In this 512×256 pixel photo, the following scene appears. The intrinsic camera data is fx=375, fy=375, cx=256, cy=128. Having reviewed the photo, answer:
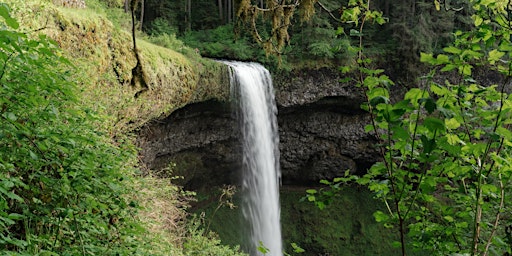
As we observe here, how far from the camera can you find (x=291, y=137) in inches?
719

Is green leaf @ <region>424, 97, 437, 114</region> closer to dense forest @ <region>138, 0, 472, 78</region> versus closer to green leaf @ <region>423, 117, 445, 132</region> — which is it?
green leaf @ <region>423, 117, 445, 132</region>

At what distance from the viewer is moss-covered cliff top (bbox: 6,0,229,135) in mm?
5586

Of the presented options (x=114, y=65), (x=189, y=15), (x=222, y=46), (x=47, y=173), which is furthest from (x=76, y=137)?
(x=189, y=15)

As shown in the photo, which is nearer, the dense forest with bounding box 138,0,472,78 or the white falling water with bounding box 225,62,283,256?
the white falling water with bounding box 225,62,283,256

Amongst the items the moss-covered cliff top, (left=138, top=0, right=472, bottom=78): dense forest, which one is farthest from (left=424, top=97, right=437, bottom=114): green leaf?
(left=138, top=0, right=472, bottom=78): dense forest

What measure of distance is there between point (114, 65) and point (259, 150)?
25.3 feet

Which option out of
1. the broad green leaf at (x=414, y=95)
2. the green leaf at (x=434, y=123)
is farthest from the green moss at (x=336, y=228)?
the green leaf at (x=434, y=123)

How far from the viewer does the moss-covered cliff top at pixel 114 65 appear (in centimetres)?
559

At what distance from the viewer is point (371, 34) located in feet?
61.3

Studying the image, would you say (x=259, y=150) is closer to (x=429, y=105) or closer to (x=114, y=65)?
(x=114, y=65)

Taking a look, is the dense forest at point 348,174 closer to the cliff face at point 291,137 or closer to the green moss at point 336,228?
the cliff face at point 291,137

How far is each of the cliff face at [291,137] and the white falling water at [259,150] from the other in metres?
1.04

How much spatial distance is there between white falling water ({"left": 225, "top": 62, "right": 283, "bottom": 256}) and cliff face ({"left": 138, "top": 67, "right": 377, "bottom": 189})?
104 cm

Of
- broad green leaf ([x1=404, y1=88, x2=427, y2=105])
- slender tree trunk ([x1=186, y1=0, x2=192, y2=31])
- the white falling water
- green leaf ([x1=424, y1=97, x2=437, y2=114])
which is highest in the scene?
slender tree trunk ([x1=186, y1=0, x2=192, y2=31])
